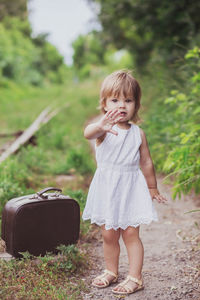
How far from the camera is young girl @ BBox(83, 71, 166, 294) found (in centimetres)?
284

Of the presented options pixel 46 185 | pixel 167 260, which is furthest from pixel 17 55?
pixel 167 260

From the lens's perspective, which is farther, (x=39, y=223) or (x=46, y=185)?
(x=46, y=185)

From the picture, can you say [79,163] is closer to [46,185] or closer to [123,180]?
[46,185]

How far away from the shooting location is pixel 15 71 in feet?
75.1

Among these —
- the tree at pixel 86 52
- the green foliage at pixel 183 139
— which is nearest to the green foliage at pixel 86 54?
the tree at pixel 86 52

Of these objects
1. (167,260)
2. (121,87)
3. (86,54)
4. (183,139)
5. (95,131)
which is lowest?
(167,260)

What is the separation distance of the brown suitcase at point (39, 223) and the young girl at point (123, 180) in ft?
1.01

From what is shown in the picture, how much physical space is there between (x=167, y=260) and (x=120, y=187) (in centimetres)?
109

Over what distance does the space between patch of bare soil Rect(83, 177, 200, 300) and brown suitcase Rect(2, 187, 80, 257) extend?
0.41 meters

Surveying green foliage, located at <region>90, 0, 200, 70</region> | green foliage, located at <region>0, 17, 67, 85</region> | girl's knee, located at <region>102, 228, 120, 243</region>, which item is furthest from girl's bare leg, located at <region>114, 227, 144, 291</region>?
green foliage, located at <region>0, 17, 67, 85</region>

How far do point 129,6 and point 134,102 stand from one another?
10.5 meters

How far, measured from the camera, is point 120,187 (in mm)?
2861

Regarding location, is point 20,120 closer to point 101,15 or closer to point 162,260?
point 162,260

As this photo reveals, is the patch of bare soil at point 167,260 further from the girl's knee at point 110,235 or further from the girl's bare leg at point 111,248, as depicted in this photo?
the girl's knee at point 110,235
